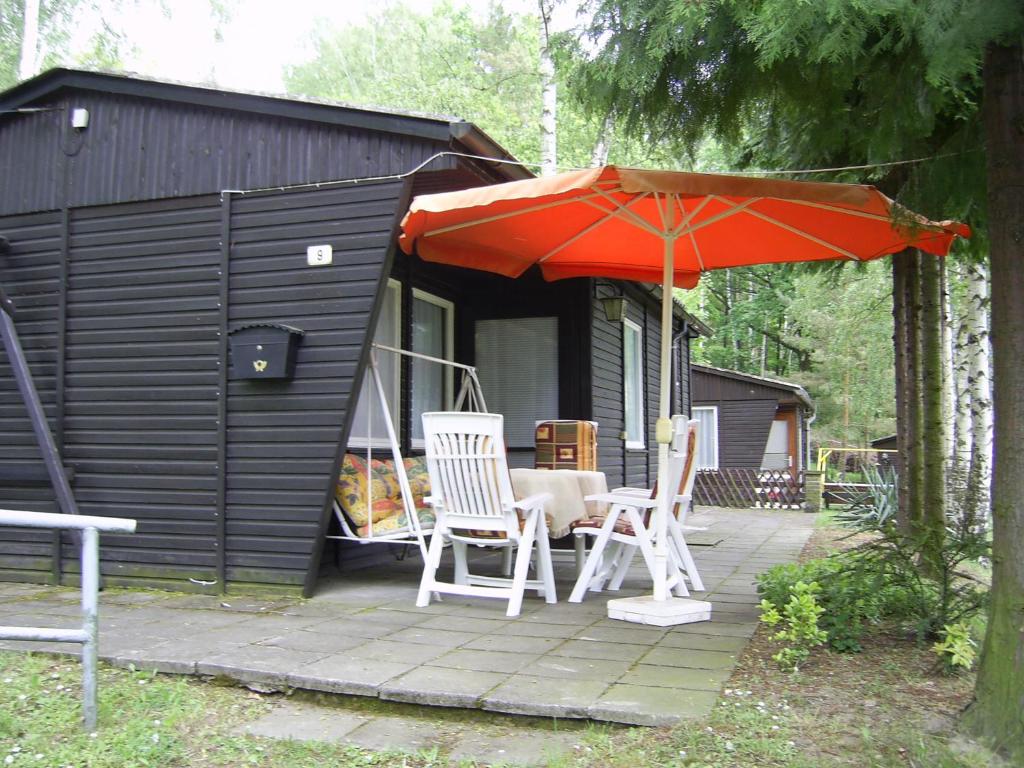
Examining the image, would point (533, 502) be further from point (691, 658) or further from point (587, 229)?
point (587, 229)

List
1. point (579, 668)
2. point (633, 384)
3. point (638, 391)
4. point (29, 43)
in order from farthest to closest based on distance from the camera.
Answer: point (29, 43) → point (638, 391) → point (633, 384) → point (579, 668)

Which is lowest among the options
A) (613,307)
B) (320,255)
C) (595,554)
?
(595,554)

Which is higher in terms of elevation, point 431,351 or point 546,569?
point 431,351

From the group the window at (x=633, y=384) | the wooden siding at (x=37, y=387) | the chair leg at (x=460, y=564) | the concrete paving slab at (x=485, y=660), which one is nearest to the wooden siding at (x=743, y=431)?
the window at (x=633, y=384)

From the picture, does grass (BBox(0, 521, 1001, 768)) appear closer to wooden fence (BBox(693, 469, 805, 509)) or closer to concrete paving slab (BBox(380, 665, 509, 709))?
concrete paving slab (BBox(380, 665, 509, 709))

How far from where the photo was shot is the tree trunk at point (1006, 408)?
8.78ft

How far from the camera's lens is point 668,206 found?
4.54 metres

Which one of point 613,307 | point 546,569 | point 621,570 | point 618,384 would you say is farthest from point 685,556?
point 618,384

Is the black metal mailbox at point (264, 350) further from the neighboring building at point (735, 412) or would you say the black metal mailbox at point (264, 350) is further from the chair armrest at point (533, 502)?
the neighboring building at point (735, 412)

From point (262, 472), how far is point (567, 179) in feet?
8.81

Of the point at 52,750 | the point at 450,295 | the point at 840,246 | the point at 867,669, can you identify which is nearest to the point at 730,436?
the point at 450,295

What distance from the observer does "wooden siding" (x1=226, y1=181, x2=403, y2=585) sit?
203 inches

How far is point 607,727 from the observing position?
9.50 feet

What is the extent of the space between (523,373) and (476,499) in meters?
3.08
